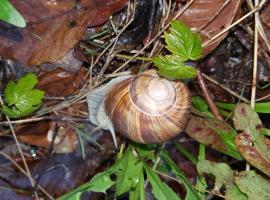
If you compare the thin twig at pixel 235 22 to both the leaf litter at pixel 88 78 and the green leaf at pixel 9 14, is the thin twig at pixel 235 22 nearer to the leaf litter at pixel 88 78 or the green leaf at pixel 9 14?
the leaf litter at pixel 88 78

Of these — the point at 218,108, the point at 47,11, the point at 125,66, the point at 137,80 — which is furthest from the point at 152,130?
the point at 47,11

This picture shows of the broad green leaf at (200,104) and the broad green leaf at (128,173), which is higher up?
the broad green leaf at (200,104)

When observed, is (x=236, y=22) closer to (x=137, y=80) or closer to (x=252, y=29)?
(x=252, y=29)

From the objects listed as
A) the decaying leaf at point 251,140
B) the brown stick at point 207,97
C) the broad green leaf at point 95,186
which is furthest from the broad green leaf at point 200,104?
the broad green leaf at point 95,186

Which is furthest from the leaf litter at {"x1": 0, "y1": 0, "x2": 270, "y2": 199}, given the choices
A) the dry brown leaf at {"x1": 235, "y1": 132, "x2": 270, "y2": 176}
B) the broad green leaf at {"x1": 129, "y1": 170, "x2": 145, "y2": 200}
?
the broad green leaf at {"x1": 129, "y1": 170, "x2": 145, "y2": 200}

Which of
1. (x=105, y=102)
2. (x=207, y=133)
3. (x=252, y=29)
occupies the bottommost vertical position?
(x=207, y=133)

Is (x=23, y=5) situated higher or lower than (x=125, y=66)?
higher
